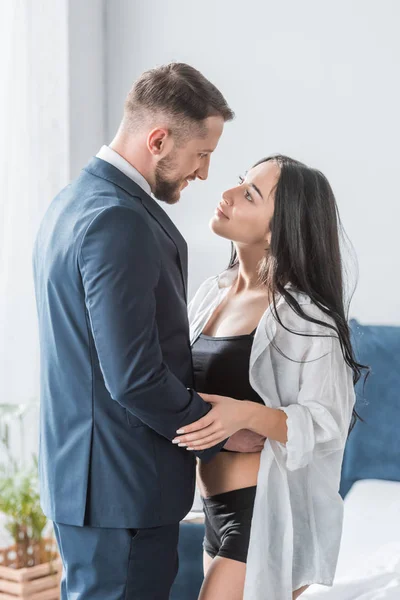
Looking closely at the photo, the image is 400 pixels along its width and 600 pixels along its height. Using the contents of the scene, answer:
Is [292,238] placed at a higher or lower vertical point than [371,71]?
lower

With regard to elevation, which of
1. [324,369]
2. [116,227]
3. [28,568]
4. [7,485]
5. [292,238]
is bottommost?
[28,568]

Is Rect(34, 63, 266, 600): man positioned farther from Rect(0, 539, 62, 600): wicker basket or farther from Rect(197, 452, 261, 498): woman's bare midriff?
Rect(0, 539, 62, 600): wicker basket

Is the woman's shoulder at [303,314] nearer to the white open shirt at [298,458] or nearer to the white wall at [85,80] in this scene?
the white open shirt at [298,458]

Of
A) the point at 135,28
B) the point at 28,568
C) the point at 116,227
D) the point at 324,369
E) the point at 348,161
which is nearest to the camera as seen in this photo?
the point at 116,227

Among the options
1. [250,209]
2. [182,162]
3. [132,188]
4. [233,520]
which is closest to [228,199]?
[250,209]

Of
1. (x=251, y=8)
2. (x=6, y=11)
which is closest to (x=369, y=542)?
(x=251, y=8)

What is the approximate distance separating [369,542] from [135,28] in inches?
90.8

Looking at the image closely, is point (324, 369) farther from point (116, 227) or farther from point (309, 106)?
point (309, 106)

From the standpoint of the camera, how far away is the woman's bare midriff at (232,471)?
5.99 feet

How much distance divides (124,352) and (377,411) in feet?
5.53

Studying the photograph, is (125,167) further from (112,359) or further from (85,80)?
(85,80)

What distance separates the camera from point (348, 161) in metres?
3.01

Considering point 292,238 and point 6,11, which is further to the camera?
point 6,11

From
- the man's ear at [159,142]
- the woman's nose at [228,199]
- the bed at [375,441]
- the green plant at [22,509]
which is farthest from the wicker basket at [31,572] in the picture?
the man's ear at [159,142]
